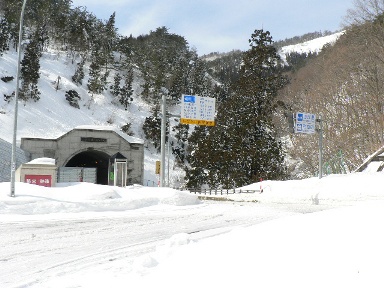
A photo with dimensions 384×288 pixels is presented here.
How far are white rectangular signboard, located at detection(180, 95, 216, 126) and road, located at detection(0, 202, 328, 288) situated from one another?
13.5m

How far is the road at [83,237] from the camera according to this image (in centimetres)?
648

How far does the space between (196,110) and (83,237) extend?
19699 mm

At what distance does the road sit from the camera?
21.2 ft

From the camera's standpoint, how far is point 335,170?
35000mm

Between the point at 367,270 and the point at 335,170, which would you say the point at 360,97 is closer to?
the point at 335,170

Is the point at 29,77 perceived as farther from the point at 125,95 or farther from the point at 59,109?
the point at 125,95

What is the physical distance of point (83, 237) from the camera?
9469 millimetres

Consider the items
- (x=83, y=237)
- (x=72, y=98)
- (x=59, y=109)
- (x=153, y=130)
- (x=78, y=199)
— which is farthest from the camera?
(x=153, y=130)

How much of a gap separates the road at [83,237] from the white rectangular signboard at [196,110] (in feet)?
44.2

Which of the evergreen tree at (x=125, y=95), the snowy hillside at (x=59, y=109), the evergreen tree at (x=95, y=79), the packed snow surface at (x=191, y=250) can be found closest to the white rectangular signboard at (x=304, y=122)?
the packed snow surface at (x=191, y=250)

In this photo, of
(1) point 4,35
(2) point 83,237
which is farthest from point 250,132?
(1) point 4,35

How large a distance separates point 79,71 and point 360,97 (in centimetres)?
5475

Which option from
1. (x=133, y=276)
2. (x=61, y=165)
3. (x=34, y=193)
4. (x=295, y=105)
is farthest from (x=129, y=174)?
(x=133, y=276)

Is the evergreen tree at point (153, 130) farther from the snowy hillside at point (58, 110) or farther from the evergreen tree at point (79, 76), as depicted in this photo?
the evergreen tree at point (79, 76)
